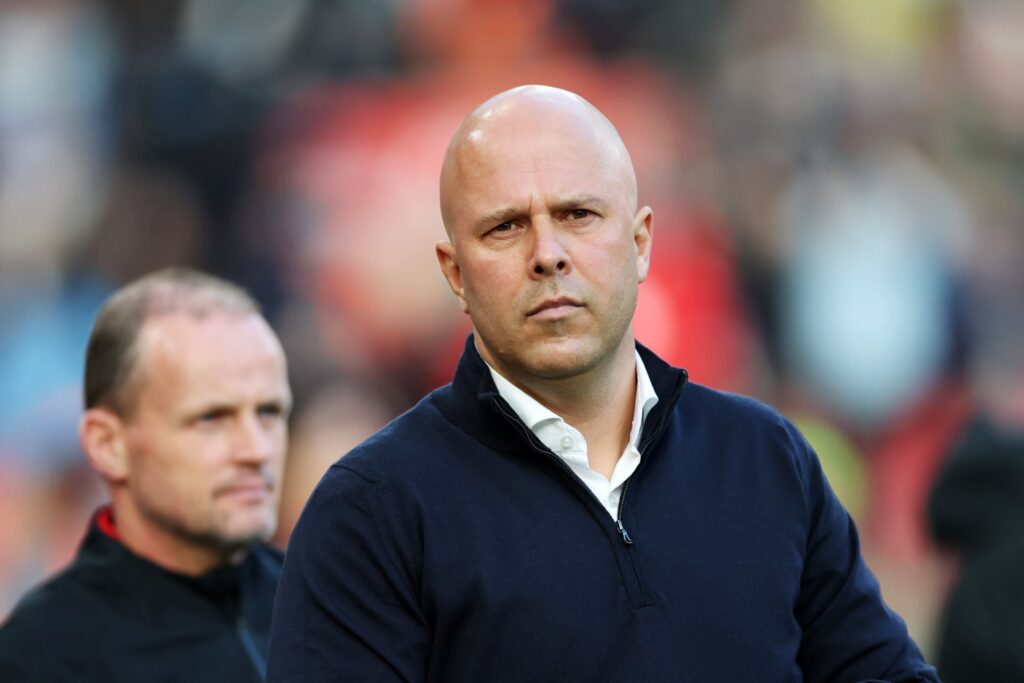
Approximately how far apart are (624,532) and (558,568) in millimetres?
102

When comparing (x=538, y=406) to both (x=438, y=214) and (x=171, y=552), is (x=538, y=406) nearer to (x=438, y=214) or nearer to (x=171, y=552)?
(x=171, y=552)

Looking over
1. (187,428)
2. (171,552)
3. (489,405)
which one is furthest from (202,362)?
(489,405)

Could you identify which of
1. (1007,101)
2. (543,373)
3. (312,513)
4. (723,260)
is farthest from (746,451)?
(1007,101)

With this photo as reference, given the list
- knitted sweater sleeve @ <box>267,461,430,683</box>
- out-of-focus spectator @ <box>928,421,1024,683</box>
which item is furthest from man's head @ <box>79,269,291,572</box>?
out-of-focus spectator @ <box>928,421,1024,683</box>

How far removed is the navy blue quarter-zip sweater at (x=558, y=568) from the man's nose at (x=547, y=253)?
172 millimetres

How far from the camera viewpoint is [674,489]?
1.91 meters

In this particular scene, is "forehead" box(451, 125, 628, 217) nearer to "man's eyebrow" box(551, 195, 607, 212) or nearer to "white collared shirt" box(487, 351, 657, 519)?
"man's eyebrow" box(551, 195, 607, 212)

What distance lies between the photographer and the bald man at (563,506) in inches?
68.8

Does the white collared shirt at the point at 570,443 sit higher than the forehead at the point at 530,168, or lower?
lower

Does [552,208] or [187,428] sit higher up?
[552,208]

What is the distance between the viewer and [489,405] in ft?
6.24

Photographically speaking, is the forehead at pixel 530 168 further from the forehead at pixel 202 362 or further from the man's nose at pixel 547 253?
the forehead at pixel 202 362

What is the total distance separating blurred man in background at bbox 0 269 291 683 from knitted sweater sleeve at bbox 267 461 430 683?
1006mm

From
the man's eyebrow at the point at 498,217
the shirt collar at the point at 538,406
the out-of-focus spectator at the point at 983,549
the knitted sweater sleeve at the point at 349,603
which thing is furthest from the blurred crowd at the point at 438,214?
A: the knitted sweater sleeve at the point at 349,603
